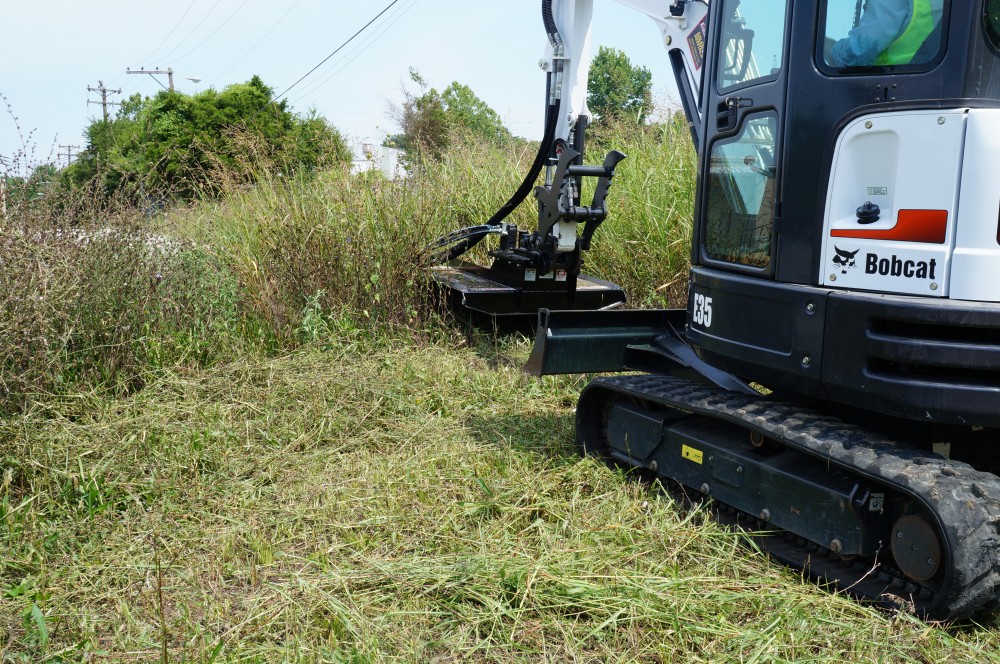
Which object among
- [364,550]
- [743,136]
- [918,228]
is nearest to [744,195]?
[743,136]

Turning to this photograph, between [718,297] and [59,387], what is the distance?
345 centimetres

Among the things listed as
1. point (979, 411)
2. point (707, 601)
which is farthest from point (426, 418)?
point (979, 411)

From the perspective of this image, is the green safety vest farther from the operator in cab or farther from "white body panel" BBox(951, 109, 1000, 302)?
"white body panel" BBox(951, 109, 1000, 302)

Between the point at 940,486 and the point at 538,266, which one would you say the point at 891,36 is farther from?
the point at 538,266

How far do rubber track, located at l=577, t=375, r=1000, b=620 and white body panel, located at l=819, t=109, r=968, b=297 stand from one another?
538 mm

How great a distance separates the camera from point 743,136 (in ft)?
11.7

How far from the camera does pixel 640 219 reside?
25.5ft

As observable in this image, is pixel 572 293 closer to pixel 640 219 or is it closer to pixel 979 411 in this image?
pixel 640 219

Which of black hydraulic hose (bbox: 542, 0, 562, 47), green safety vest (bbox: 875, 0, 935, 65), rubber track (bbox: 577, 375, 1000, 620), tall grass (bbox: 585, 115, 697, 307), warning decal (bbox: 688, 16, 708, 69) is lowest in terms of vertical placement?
rubber track (bbox: 577, 375, 1000, 620)

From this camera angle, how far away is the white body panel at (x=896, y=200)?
8.98 ft

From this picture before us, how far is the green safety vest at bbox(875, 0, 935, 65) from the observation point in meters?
2.82

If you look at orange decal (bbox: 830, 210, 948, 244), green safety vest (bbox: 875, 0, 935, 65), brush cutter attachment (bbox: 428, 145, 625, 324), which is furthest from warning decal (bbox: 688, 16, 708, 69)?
orange decal (bbox: 830, 210, 948, 244)

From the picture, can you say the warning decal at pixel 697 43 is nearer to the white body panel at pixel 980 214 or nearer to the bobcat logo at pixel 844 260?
the bobcat logo at pixel 844 260

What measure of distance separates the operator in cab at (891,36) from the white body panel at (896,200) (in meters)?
0.21
